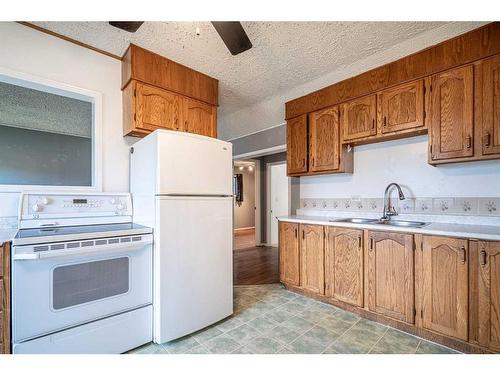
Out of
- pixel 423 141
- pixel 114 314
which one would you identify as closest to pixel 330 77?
pixel 423 141

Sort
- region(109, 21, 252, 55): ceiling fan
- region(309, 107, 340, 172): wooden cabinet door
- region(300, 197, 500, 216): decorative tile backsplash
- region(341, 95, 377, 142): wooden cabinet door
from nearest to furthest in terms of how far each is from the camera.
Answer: region(109, 21, 252, 55): ceiling fan
region(300, 197, 500, 216): decorative tile backsplash
region(341, 95, 377, 142): wooden cabinet door
region(309, 107, 340, 172): wooden cabinet door

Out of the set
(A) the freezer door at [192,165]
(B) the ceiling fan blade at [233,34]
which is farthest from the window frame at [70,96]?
(B) the ceiling fan blade at [233,34]

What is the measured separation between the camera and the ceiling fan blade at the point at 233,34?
4.93 ft

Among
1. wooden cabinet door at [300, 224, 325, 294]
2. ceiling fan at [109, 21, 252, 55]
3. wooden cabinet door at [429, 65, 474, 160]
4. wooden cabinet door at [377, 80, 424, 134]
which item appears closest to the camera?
ceiling fan at [109, 21, 252, 55]

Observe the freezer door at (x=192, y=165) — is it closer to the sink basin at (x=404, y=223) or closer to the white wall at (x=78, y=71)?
the white wall at (x=78, y=71)

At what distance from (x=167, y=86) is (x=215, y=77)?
667 millimetres

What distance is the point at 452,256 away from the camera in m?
1.66

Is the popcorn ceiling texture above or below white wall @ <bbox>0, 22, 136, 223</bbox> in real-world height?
above

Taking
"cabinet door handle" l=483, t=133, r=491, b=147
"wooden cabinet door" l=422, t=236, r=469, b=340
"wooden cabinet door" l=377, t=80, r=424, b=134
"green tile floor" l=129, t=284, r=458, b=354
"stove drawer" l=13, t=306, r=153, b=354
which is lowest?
"green tile floor" l=129, t=284, r=458, b=354

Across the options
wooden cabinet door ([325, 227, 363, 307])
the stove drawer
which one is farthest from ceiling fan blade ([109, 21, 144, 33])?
wooden cabinet door ([325, 227, 363, 307])

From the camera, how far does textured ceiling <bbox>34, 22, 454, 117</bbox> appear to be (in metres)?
1.99

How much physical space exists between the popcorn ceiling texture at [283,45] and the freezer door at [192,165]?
37.9 inches

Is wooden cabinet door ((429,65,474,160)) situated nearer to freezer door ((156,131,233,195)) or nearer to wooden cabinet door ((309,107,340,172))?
wooden cabinet door ((309,107,340,172))

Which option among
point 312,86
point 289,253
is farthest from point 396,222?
point 312,86
